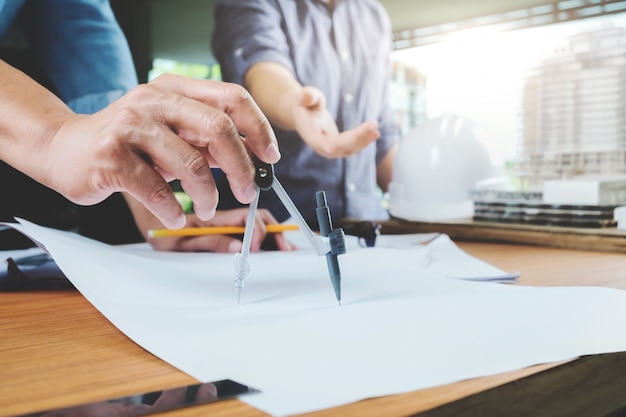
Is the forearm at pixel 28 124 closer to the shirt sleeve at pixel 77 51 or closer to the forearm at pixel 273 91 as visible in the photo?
the shirt sleeve at pixel 77 51

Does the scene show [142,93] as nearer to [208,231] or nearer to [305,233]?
[305,233]

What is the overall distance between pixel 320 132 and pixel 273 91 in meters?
0.23

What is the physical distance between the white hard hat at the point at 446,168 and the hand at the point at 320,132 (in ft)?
0.44

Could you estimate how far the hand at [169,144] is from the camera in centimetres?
56

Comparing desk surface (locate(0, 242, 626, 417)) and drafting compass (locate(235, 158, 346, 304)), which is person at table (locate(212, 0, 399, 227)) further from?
desk surface (locate(0, 242, 626, 417))

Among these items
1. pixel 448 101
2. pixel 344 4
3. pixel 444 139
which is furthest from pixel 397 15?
pixel 444 139

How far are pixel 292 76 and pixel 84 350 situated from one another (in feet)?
4.73

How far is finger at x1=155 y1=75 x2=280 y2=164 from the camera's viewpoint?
0.60m

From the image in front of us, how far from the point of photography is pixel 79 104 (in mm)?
1317

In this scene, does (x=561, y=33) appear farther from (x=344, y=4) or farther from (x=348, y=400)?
(x=348, y=400)

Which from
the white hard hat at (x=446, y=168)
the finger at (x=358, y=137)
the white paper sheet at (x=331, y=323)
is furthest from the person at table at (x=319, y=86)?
the white paper sheet at (x=331, y=323)

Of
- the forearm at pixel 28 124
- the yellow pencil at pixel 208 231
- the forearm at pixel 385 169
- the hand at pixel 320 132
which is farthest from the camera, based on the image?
the forearm at pixel 385 169

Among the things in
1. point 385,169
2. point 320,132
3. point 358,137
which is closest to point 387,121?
point 385,169

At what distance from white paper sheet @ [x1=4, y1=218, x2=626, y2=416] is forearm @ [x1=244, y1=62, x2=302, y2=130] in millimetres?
956
